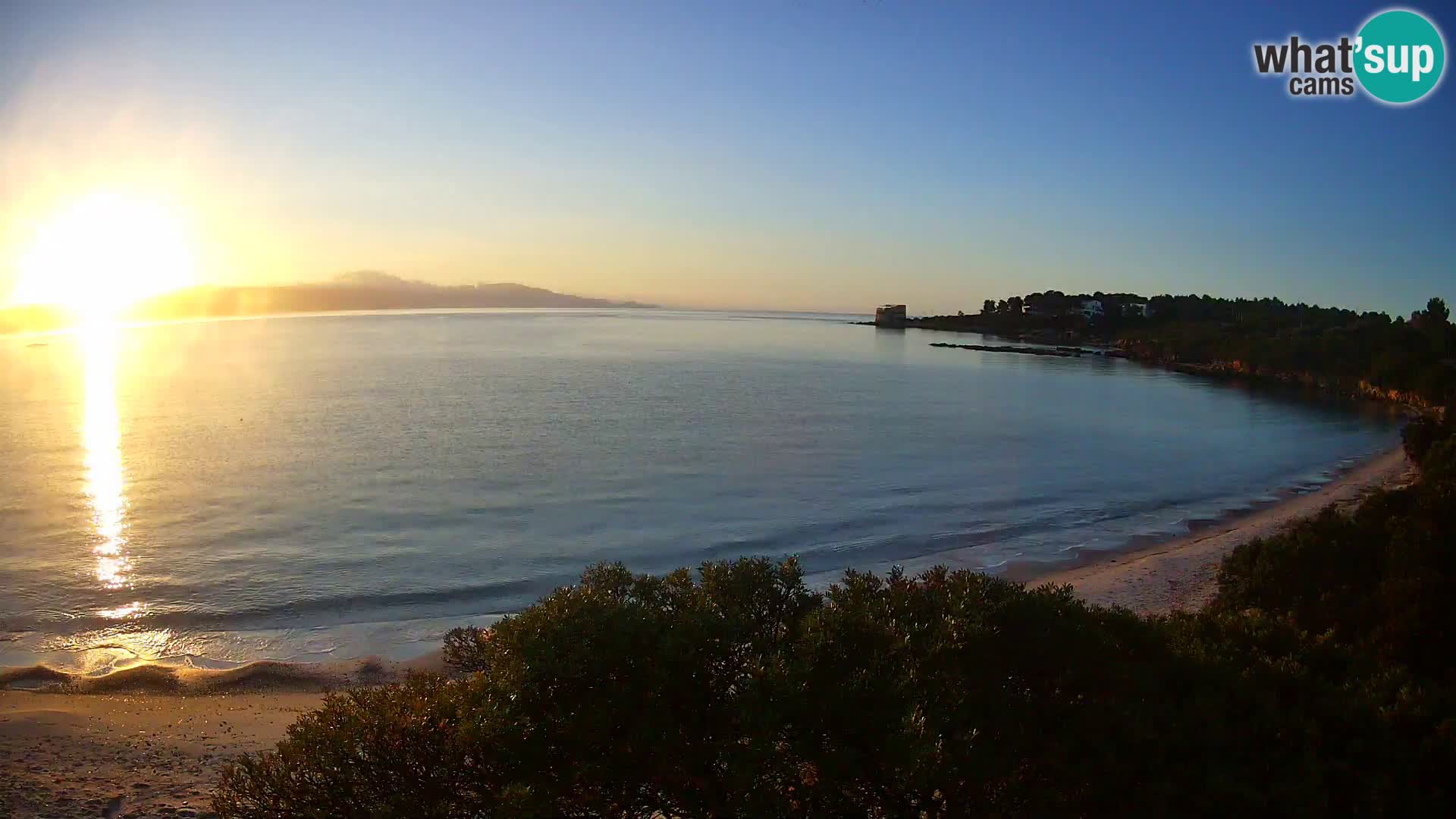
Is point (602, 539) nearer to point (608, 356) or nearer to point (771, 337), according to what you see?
point (608, 356)

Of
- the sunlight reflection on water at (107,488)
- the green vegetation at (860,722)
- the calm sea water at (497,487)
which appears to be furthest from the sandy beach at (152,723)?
the sunlight reflection on water at (107,488)

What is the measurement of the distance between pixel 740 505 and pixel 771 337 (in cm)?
10718

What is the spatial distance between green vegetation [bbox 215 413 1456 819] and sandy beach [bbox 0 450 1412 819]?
310 centimetres

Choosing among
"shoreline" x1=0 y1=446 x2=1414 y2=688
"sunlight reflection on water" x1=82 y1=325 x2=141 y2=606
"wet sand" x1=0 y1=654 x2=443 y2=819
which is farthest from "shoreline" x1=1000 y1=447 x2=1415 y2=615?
"sunlight reflection on water" x1=82 y1=325 x2=141 y2=606

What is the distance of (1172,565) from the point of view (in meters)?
13.2

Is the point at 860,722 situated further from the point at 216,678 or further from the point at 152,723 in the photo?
the point at 216,678

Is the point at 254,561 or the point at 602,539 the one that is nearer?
the point at 254,561

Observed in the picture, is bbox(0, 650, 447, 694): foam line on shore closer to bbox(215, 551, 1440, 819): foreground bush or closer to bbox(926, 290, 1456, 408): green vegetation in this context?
bbox(215, 551, 1440, 819): foreground bush

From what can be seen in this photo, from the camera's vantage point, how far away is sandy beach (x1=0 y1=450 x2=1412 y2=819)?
6160 millimetres

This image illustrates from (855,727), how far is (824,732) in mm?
160

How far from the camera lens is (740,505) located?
18844 millimetres


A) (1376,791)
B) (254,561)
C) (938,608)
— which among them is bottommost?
(254,561)

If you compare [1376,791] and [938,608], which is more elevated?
[938,608]

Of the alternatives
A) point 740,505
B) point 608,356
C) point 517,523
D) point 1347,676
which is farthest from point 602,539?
point 608,356
